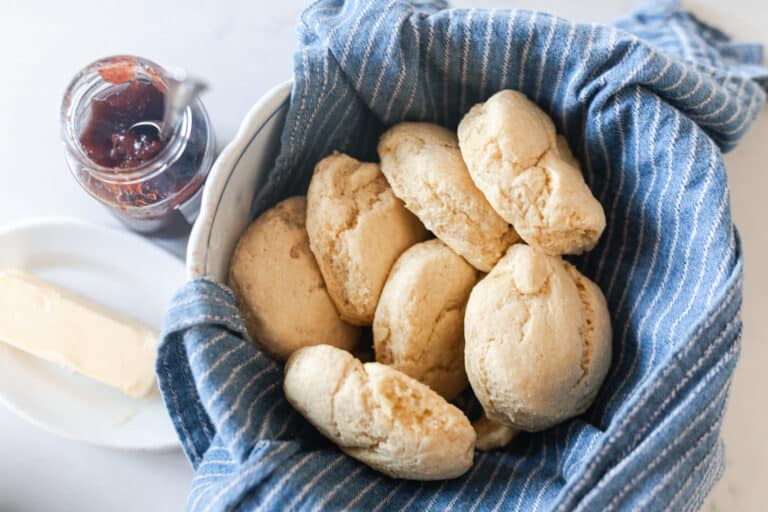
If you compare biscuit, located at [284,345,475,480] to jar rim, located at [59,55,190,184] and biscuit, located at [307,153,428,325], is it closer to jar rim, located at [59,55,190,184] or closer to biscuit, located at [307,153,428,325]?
biscuit, located at [307,153,428,325]

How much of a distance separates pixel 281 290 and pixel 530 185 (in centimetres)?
25

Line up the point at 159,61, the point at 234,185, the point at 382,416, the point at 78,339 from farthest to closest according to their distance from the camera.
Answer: the point at 159,61, the point at 78,339, the point at 234,185, the point at 382,416

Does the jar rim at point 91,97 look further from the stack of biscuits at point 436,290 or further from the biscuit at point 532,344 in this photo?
the biscuit at point 532,344

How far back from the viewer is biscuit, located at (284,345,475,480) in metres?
0.60

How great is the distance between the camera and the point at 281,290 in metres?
0.70

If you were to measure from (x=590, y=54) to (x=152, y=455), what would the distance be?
2.18 ft

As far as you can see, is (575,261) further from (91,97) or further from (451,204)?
(91,97)

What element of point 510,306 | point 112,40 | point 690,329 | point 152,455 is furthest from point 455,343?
point 112,40

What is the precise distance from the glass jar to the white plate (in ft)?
0.27

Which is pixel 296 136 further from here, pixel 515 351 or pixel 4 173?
pixel 4 173

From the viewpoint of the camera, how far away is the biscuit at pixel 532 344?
0.63 metres

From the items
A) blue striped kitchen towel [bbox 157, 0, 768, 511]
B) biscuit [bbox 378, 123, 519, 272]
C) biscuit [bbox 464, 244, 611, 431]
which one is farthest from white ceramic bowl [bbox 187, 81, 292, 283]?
biscuit [bbox 464, 244, 611, 431]

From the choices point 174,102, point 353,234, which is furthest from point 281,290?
point 174,102

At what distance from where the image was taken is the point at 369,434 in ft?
2.00
